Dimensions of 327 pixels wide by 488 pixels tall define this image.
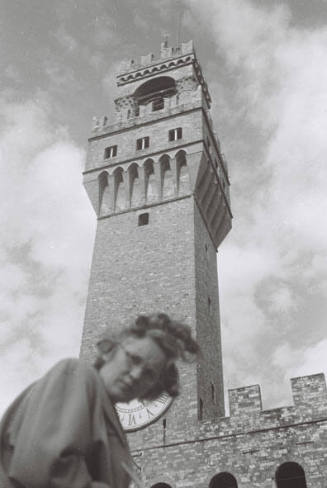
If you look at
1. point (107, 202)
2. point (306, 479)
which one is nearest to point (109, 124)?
point (107, 202)

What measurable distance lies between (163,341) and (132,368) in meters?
0.20

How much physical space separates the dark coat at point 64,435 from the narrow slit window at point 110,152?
2015 cm

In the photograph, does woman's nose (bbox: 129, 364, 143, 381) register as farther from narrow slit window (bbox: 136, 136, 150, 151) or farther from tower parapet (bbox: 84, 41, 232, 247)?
narrow slit window (bbox: 136, 136, 150, 151)

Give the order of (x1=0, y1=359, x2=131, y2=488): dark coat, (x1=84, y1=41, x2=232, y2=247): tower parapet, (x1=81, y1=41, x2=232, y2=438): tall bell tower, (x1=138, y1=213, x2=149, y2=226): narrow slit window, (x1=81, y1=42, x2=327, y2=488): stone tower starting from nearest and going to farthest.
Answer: (x1=0, y1=359, x2=131, y2=488): dark coat, (x1=81, y1=42, x2=327, y2=488): stone tower, (x1=81, y1=41, x2=232, y2=438): tall bell tower, (x1=138, y1=213, x2=149, y2=226): narrow slit window, (x1=84, y1=41, x2=232, y2=247): tower parapet

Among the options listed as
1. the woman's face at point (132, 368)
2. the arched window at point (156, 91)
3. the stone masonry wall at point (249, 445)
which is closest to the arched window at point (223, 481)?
the stone masonry wall at point (249, 445)

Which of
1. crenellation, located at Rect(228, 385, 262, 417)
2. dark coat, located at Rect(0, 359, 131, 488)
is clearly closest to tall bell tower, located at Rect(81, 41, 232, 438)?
crenellation, located at Rect(228, 385, 262, 417)

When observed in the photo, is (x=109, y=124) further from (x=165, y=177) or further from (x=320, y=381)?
(x=320, y=381)

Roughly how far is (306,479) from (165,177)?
1186 cm

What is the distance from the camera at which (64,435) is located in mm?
2176

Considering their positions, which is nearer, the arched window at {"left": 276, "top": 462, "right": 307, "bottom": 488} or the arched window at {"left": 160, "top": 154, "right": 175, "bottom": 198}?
the arched window at {"left": 276, "top": 462, "right": 307, "bottom": 488}

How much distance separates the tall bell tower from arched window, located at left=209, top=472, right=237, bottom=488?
51.7 inches

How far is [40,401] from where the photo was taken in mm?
2322

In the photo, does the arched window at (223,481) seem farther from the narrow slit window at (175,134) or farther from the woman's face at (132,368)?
the narrow slit window at (175,134)

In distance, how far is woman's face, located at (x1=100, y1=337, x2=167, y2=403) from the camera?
2586 mm
